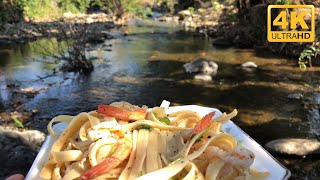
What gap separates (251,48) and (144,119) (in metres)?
16.1

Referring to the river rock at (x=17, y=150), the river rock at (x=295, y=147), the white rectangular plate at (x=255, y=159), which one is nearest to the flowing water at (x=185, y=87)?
the river rock at (x=295, y=147)

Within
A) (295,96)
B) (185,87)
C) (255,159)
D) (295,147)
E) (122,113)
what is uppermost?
(122,113)

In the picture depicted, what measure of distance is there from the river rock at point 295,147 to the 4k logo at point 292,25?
7847 millimetres

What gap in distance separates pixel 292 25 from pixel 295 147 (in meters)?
9.55

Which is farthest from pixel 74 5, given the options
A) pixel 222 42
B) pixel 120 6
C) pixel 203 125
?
pixel 203 125

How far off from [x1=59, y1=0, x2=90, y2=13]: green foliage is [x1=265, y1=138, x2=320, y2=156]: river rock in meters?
28.9

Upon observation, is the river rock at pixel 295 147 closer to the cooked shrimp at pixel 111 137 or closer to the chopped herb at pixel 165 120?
the chopped herb at pixel 165 120

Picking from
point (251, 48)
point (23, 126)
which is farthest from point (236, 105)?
point (251, 48)

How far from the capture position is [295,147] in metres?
6.74

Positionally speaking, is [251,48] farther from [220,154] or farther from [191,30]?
[220,154]

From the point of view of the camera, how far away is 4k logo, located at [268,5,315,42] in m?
14.4

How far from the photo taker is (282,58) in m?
15.4

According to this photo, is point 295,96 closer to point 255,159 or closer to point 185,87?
point 185,87

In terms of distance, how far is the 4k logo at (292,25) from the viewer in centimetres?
1438
